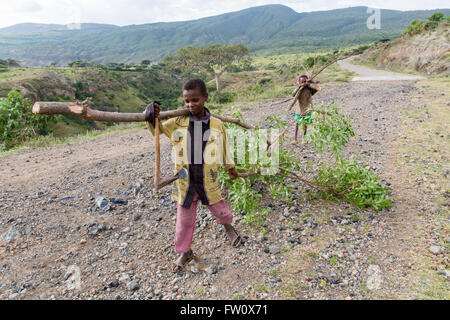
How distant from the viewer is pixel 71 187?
4.72m

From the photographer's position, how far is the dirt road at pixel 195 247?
8.24 ft

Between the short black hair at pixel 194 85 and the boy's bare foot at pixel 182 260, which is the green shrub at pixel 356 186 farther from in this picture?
the short black hair at pixel 194 85

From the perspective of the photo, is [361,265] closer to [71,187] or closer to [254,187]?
[254,187]

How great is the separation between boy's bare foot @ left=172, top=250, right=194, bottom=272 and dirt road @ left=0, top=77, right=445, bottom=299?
8cm

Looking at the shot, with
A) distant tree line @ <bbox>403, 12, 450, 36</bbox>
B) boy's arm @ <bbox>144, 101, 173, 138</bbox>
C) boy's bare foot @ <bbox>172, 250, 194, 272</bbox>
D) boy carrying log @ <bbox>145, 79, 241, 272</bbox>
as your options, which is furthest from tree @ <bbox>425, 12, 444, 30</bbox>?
boy's bare foot @ <bbox>172, 250, 194, 272</bbox>

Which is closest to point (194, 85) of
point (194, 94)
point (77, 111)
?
point (194, 94)

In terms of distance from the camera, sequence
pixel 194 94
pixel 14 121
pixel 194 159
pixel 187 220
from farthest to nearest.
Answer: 1. pixel 14 121
2. pixel 187 220
3. pixel 194 159
4. pixel 194 94

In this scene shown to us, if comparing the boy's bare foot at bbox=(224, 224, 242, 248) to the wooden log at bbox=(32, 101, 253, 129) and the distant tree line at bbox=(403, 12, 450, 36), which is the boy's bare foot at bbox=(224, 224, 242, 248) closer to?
the wooden log at bbox=(32, 101, 253, 129)

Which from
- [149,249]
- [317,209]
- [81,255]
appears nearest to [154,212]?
[149,249]

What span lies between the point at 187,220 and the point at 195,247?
0.59 metres

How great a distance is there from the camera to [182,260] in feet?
9.27

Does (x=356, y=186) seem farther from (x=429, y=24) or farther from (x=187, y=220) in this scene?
(x=429, y=24)
